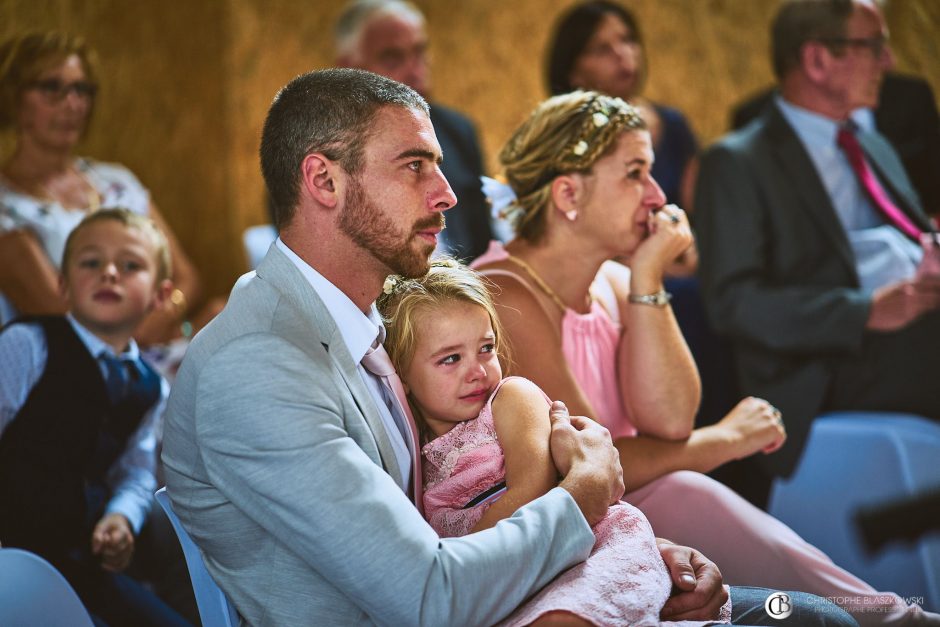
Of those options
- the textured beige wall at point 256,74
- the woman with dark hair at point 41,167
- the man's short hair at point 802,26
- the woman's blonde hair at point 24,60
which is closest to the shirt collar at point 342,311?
the woman with dark hair at point 41,167

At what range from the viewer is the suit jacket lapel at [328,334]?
4.89 ft

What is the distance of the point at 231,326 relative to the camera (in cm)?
145

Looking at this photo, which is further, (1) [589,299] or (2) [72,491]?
(1) [589,299]

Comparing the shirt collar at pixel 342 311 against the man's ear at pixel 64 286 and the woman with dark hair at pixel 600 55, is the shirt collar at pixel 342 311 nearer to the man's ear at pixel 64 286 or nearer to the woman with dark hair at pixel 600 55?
the man's ear at pixel 64 286

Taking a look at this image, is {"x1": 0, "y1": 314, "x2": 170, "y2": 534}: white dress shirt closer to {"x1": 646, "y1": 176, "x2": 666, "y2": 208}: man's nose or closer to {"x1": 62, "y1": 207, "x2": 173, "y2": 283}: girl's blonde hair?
{"x1": 62, "y1": 207, "x2": 173, "y2": 283}: girl's blonde hair

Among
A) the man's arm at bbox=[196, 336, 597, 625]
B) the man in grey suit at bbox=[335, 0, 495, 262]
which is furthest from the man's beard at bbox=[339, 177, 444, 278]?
the man in grey suit at bbox=[335, 0, 495, 262]

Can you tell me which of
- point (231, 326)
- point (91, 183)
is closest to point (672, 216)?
point (231, 326)

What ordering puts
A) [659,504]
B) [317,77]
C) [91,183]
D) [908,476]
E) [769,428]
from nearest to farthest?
[317,77] → [659,504] → [769,428] → [908,476] → [91,183]

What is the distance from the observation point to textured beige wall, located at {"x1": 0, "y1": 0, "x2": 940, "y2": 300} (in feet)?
16.0

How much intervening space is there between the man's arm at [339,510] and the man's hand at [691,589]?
242 mm

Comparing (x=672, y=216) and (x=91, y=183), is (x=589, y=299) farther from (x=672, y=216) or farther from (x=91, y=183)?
(x=91, y=183)

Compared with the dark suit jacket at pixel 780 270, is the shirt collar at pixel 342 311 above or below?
above

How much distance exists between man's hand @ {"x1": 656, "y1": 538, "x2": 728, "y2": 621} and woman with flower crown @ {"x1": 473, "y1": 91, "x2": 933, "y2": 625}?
0.36 metres

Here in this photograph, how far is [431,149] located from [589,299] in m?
0.80
